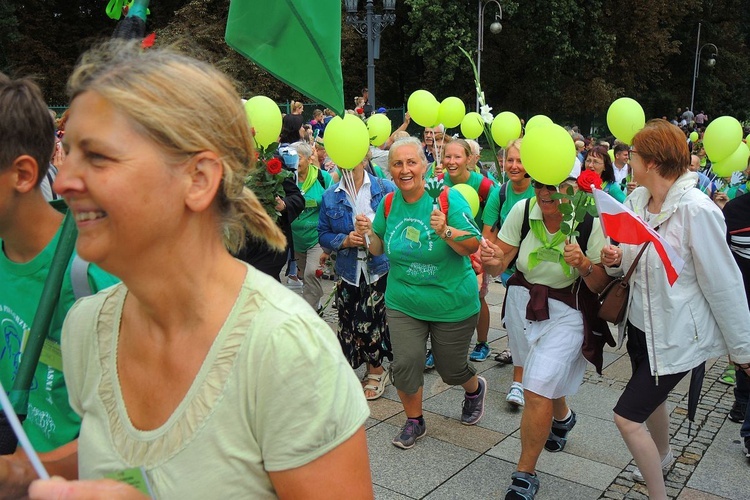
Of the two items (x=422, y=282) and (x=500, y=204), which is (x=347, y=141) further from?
(x=500, y=204)

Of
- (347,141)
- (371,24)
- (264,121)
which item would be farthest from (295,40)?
(371,24)

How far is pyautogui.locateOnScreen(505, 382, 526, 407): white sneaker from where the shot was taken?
5117 mm

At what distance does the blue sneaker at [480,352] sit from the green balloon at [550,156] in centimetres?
262

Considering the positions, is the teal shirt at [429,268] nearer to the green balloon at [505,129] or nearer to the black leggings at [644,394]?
the black leggings at [644,394]

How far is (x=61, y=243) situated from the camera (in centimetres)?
170

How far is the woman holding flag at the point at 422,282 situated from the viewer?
448 centimetres

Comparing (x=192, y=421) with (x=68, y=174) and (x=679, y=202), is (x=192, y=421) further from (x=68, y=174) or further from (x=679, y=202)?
(x=679, y=202)

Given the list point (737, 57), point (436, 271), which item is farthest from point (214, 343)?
point (737, 57)

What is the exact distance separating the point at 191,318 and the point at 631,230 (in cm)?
261

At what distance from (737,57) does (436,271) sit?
149ft

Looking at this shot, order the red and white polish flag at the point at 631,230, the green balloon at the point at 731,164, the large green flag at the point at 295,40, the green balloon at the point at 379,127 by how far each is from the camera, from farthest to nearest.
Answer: the green balloon at the point at 379,127 → the green balloon at the point at 731,164 → the red and white polish flag at the point at 631,230 → the large green flag at the point at 295,40

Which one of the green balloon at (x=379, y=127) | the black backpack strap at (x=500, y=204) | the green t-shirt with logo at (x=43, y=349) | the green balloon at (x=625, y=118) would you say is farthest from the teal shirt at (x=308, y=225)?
the green t-shirt with logo at (x=43, y=349)

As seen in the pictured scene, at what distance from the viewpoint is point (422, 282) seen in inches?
177

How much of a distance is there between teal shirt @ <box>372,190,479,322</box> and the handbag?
100cm
